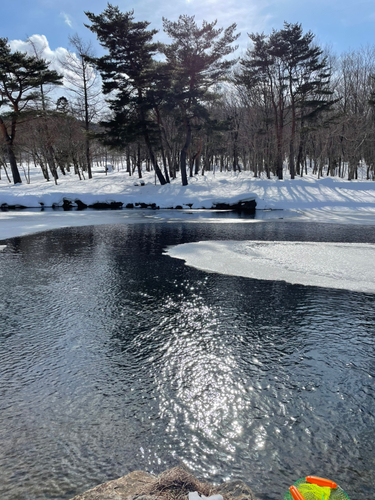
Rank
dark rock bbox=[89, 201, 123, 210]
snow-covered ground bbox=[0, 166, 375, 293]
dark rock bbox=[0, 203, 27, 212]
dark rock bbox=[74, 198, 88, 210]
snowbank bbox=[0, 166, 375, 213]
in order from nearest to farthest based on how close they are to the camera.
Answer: snow-covered ground bbox=[0, 166, 375, 293] < snowbank bbox=[0, 166, 375, 213] < dark rock bbox=[0, 203, 27, 212] < dark rock bbox=[89, 201, 123, 210] < dark rock bbox=[74, 198, 88, 210]

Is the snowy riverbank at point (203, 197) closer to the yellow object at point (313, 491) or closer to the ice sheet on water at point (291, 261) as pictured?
the ice sheet on water at point (291, 261)

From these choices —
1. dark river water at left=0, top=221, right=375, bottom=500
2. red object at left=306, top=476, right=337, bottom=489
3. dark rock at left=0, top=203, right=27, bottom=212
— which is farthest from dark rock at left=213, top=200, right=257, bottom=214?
red object at left=306, top=476, right=337, bottom=489

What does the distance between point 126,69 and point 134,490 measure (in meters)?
26.6

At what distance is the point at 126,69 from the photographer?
78.2 feet

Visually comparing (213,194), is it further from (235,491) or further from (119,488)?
(119,488)

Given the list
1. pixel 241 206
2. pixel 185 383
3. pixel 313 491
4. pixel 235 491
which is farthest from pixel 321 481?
pixel 241 206

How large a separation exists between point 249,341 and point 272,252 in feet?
18.0

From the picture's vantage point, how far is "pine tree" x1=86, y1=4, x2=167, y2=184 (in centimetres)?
2311

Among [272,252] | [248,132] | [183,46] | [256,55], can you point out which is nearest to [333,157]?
[248,132]

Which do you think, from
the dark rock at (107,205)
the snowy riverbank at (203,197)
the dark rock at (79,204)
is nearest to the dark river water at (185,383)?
the snowy riverbank at (203,197)

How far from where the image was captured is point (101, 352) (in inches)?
171

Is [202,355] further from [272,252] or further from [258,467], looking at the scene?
[272,252]

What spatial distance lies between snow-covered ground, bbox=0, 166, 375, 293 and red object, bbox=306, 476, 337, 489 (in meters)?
5.13

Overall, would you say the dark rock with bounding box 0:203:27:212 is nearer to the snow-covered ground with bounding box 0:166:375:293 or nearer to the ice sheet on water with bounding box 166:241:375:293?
the snow-covered ground with bounding box 0:166:375:293
